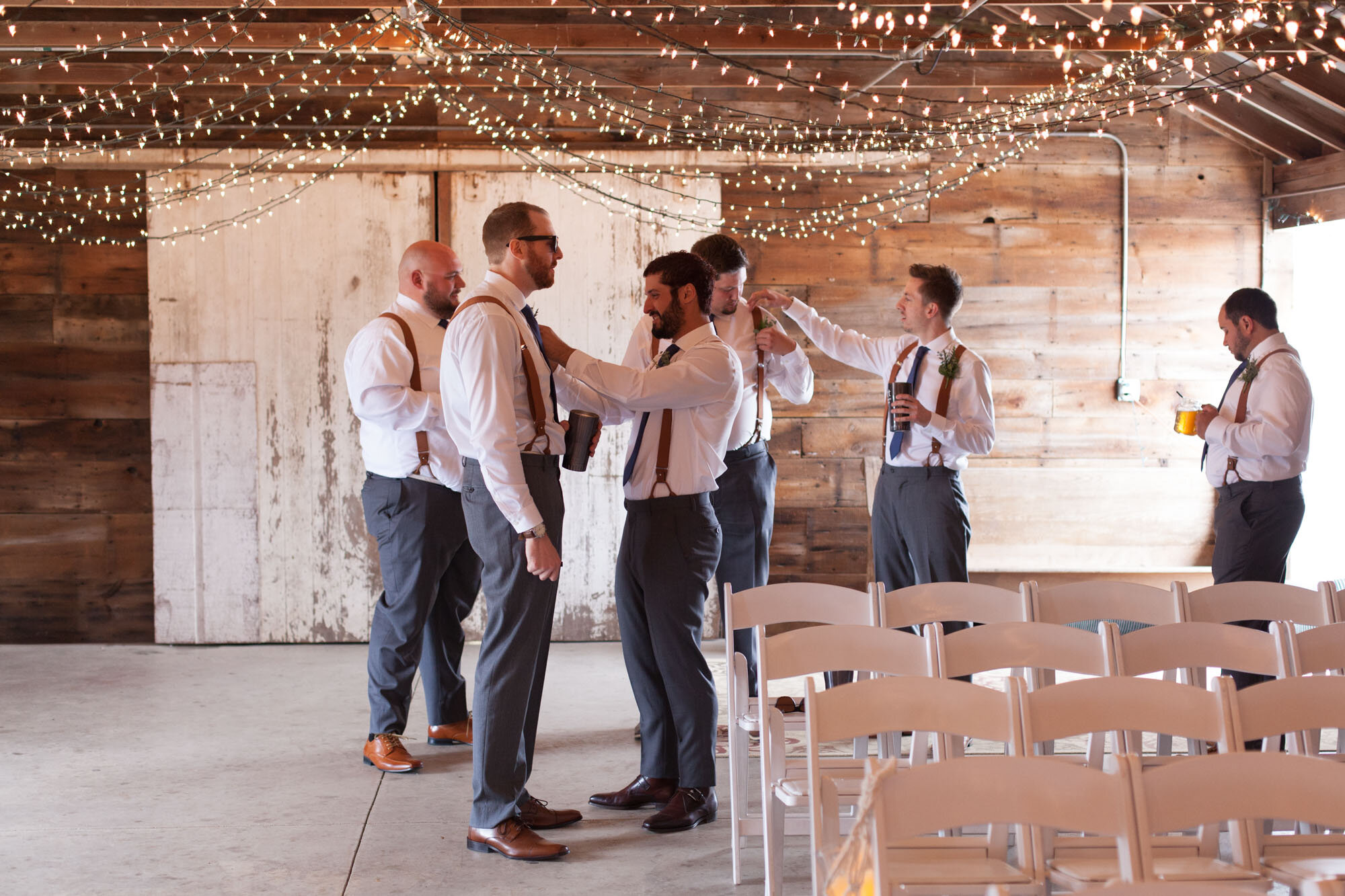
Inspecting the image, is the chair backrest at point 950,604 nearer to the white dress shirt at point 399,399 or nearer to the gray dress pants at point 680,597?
the gray dress pants at point 680,597

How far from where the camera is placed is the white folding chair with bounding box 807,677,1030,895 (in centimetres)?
246

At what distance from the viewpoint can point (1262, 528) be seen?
4711mm

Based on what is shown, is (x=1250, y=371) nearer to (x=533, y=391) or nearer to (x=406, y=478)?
(x=533, y=391)

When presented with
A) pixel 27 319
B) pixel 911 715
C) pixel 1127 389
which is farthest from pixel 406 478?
pixel 1127 389

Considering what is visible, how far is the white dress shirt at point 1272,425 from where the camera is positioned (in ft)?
15.1

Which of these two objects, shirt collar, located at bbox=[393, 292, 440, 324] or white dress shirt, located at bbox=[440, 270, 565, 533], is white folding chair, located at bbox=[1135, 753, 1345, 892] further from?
shirt collar, located at bbox=[393, 292, 440, 324]

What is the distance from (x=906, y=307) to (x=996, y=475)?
2.66m

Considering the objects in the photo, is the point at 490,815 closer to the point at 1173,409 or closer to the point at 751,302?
the point at 751,302

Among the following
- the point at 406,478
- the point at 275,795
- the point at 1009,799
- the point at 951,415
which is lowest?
the point at 275,795

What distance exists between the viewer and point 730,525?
474cm

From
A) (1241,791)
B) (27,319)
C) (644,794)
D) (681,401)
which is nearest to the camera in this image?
(1241,791)

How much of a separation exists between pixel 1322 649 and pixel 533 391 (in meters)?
2.25

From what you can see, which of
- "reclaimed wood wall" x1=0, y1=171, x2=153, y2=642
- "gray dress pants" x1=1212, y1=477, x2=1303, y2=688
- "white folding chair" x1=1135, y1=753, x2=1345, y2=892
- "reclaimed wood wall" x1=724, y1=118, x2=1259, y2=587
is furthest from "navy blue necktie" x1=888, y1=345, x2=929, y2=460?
"reclaimed wood wall" x1=0, y1=171, x2=153, y2=642

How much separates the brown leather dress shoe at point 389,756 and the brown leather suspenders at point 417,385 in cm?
101
